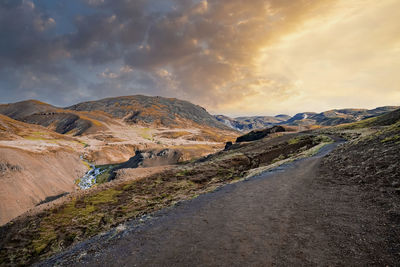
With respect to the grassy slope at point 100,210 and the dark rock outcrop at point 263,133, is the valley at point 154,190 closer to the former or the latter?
the grassy slope at point 100,210

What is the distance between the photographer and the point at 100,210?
23812 millimetres

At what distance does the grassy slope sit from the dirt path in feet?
23.8

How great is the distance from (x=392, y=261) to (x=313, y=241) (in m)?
2.40

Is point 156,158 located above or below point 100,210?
above

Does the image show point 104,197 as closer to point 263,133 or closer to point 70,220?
point 70,220

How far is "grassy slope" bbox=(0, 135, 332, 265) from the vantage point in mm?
17917

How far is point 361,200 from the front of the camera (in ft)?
35.3

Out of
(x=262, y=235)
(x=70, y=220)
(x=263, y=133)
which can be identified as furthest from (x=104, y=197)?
(x=263, y=133)

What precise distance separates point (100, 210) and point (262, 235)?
74.7 ft

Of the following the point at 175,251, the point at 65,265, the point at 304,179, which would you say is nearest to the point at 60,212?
the point at 65,265

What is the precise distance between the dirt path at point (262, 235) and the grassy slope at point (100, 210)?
7.25 m

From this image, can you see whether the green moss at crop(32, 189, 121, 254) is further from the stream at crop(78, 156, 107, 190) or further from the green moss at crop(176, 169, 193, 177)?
the stream at crop(78, 156, 107, 190)

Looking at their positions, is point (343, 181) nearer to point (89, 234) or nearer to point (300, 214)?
point (300, 214)

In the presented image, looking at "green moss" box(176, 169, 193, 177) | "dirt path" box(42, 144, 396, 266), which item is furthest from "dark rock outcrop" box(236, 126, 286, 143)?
"dirt path" box(42, 144, 396, 266)
